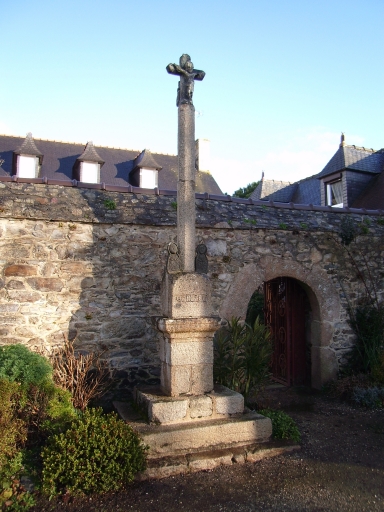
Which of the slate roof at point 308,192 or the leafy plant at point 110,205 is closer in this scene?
the leafy plant at point 110,205

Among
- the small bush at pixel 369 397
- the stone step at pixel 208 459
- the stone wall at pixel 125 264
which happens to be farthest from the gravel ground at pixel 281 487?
the stone wall at pixel 125 264

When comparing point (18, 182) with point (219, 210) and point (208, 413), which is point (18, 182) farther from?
point (208, 413)

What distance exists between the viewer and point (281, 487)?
345 cm

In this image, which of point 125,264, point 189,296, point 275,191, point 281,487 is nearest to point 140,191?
point 125,264

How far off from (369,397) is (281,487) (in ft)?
10.3

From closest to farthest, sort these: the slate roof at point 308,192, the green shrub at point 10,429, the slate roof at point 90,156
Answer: the green shrub at point 10,429
the slate roof at point 308,192
the slate roof at point 90,156

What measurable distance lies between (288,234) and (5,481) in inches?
197

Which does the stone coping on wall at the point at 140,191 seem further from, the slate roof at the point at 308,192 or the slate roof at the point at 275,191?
the slate roof at the point at 275,191

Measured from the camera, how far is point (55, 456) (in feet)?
10.9

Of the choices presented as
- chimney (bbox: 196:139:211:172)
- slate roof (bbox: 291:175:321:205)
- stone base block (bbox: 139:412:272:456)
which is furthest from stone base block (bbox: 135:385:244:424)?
chimney (bbox: 196:139:211:172)

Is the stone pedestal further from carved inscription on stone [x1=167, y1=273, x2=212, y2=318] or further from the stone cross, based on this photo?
the stone cross

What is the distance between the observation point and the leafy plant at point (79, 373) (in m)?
4.90

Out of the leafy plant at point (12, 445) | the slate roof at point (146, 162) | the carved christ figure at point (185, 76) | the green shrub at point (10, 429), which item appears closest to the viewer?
the leafy plant at point (12, 445)

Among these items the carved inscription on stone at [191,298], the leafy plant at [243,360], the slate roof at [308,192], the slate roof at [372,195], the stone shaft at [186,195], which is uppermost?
the slate roof at [308,192]
